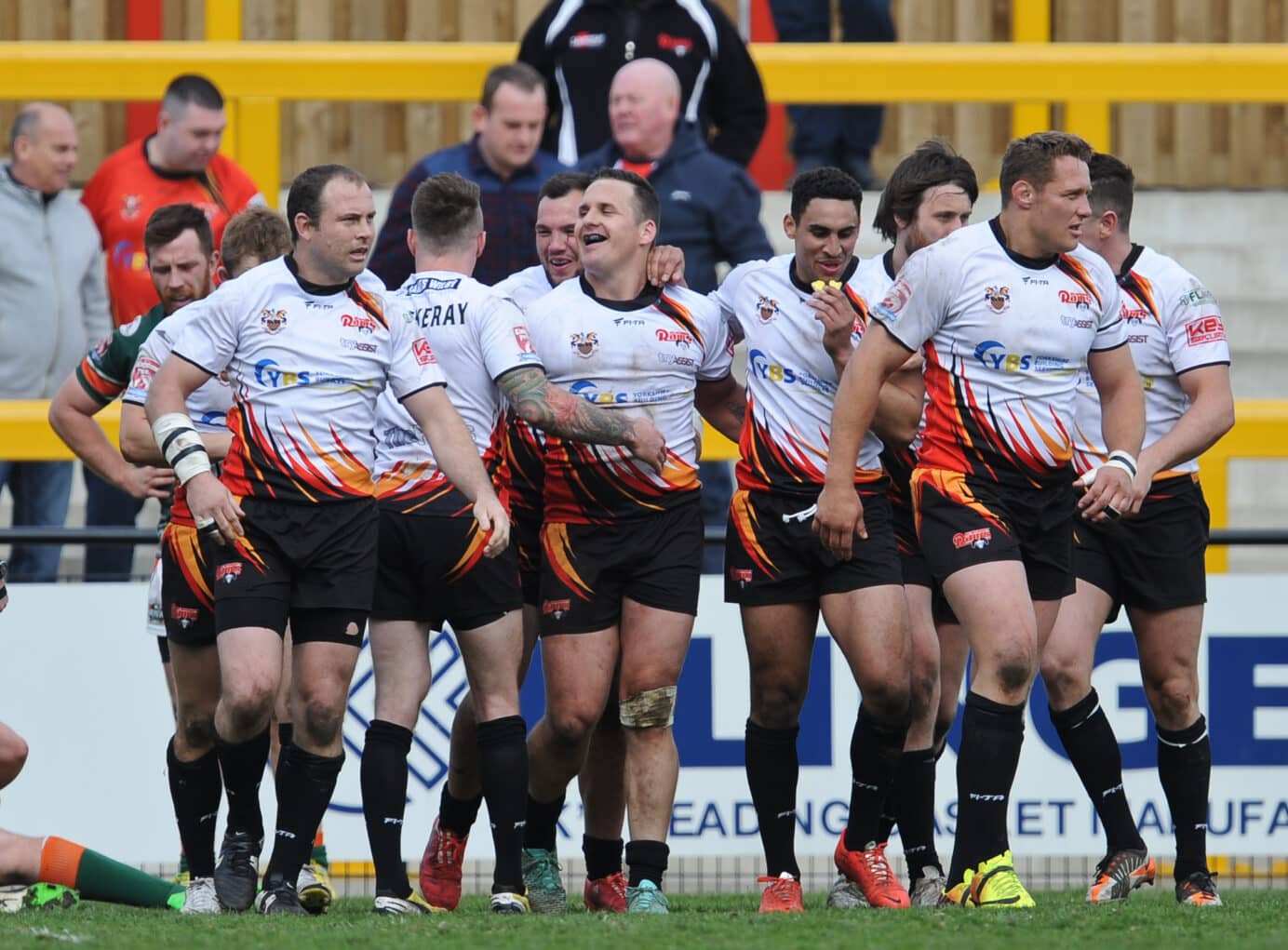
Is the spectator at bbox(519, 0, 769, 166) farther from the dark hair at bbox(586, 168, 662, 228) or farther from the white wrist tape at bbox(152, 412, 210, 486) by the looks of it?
the white wrist tape at bbox(152, 412, 210, 486)

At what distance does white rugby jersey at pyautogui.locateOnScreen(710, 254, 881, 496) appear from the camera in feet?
22.4

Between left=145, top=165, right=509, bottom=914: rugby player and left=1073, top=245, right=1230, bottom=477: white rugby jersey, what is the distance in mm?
2130

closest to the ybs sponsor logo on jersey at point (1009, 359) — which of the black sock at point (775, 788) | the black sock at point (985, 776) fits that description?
the black sock at point (985, 776)

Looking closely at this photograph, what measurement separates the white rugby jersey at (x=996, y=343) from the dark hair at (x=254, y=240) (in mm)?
2151

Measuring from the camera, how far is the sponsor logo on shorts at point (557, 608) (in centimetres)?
677

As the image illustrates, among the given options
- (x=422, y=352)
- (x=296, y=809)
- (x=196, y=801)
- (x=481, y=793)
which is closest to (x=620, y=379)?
(x=422, y=352)

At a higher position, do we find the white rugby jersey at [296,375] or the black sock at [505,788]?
the white rugby jersey at [296,375]

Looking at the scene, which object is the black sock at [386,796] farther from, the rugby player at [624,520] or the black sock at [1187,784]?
the black sock at [1187,784]

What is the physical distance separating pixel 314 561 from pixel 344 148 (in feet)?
15.7

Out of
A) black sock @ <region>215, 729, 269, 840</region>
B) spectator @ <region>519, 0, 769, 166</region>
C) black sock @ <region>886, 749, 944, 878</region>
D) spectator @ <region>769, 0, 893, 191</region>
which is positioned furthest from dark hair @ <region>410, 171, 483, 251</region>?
spectator @ <region>769, 0, 893, 191</region>

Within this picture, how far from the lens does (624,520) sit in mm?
6832

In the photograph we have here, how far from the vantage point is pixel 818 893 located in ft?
27.2

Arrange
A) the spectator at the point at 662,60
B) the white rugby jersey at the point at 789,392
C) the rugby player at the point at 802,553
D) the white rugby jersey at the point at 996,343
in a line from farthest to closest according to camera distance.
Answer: the spectator at the point at 662,60 < the white rugby jersey at the point at 789,392 < the rugby player at the point at 802,553 < the white rugby jersey at the point at 996,343

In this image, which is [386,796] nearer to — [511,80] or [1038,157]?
[1038,157]
